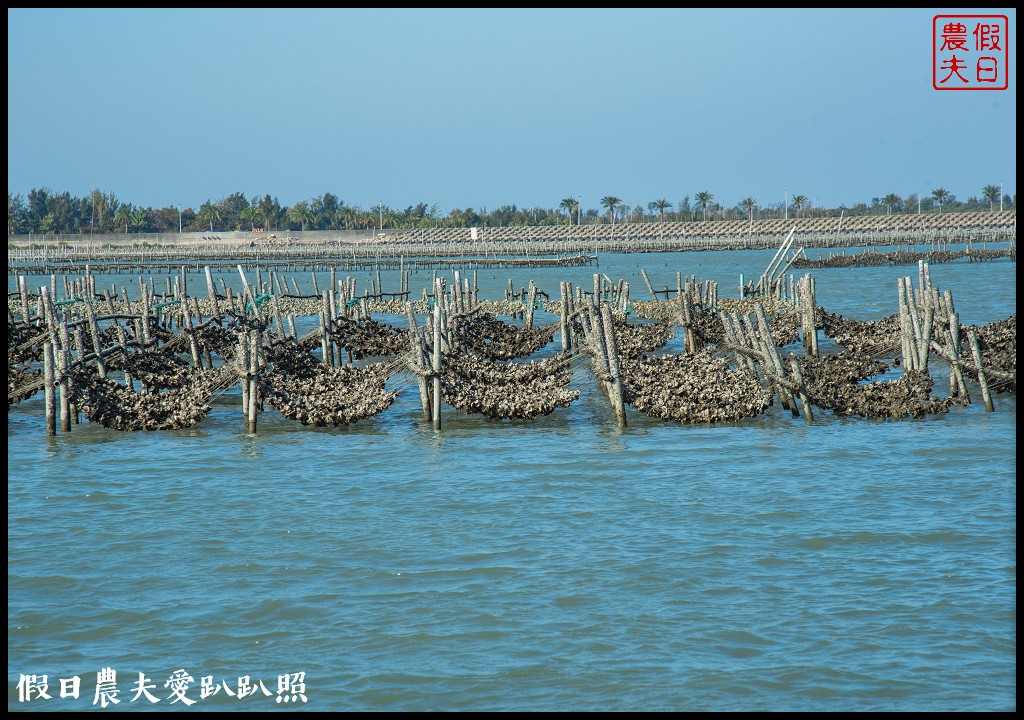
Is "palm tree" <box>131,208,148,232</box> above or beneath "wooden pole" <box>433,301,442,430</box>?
above

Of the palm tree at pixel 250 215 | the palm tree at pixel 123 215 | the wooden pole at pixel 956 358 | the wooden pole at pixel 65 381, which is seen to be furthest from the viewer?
the palm tree at pixel 250 215

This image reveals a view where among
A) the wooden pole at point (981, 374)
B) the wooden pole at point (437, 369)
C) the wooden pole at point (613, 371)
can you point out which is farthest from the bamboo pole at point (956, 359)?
the wooden pole at point (437, 369)

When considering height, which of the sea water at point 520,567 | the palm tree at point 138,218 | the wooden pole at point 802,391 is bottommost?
the sea water at point 520,567

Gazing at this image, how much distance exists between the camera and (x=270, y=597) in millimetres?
11133

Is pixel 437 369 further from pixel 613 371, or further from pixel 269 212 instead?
pixel 269 212

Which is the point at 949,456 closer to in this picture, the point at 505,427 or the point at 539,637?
the point at 505,427

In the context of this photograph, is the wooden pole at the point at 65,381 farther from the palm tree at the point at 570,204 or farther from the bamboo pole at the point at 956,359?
the palm tree at the point at 570,204

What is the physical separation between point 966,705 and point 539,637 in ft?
11.7

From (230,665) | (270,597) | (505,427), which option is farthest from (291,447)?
(230,665)

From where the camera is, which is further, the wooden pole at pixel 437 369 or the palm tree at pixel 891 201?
the palm tree at pixel 891 201

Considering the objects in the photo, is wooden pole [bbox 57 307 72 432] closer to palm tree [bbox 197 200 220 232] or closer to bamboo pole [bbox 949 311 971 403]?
bamboo pole [bbox 949 311 971 403]

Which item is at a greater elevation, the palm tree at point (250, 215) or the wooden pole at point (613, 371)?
the palm tree at point (250, 215)

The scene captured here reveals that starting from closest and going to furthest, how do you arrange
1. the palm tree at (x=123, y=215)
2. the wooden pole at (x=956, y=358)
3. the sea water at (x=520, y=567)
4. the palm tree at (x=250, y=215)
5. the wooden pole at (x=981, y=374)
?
the sea water at (x=520, y=567) < the wooden pole at (x=981, y=374) < the wooden pole at (x=956, y=358) < the palm tree at (x=123, y=215) < the palm tree at (x=250, y=215)

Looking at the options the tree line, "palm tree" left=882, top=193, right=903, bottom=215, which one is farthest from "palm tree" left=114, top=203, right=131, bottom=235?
"palm tree" left=882, top=193, right=903, bottom=215
